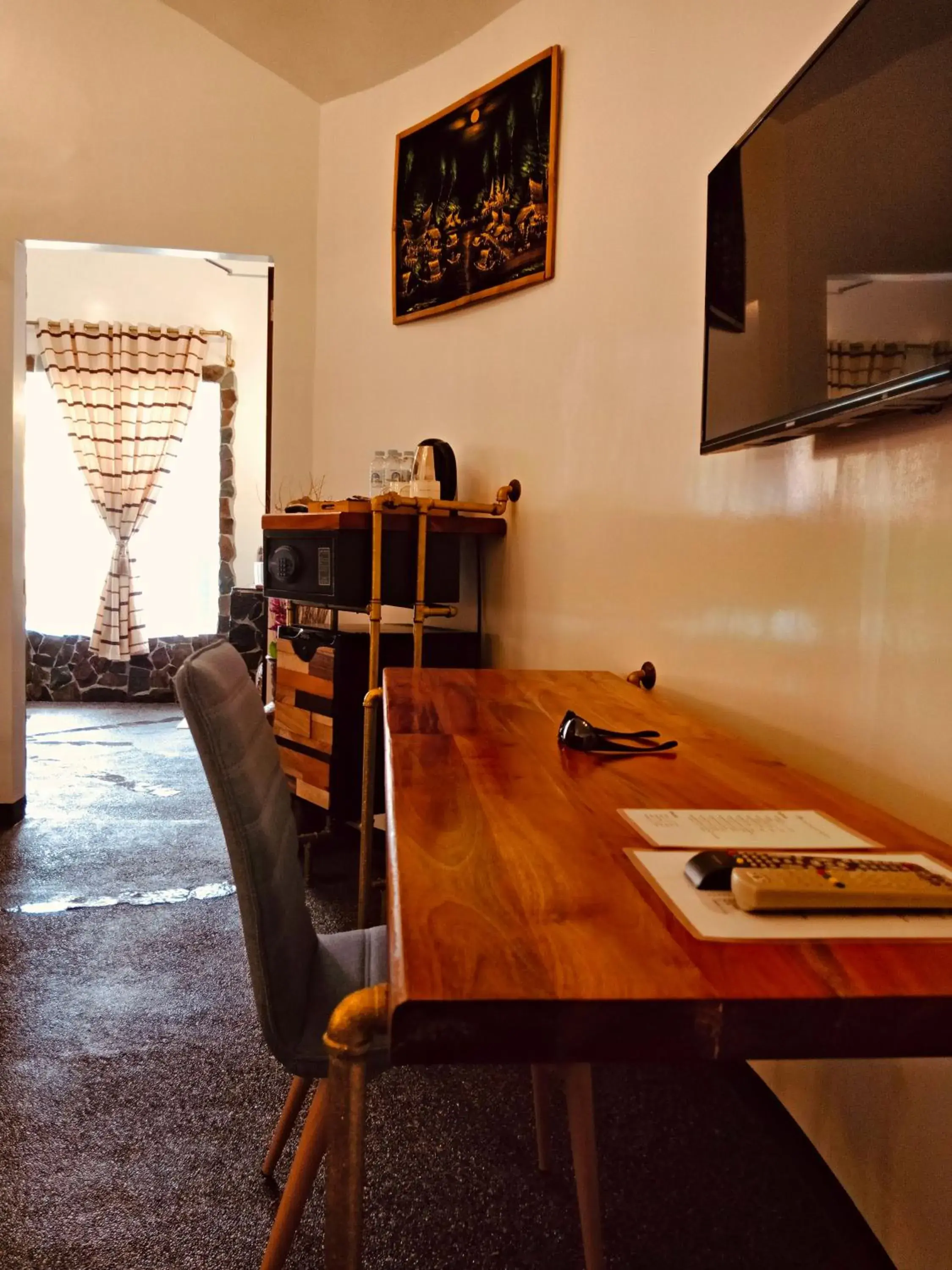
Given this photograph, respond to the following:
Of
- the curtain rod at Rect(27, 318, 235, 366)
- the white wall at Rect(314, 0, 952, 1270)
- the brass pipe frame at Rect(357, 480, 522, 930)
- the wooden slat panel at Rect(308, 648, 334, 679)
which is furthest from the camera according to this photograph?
the curtain rod at Rect(27, 318, 235, 366)

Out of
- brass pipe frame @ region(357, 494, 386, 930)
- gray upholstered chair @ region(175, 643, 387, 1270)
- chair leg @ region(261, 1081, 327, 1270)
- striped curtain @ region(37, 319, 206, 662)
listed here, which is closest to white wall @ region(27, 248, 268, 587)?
striped curtain @ region(37, 319, 206, 662)

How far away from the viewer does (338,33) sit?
3.26m

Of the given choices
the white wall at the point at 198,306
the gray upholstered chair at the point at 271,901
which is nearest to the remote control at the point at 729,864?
the gray upholstered chair at the point at 271,901

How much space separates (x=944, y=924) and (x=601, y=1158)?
1162mm

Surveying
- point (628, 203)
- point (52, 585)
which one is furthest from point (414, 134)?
point (52, 585)

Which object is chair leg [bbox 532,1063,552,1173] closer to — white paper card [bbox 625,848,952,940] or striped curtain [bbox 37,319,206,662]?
white paper card [bbox 625,848,952,940]

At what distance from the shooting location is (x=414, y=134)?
3.29 m

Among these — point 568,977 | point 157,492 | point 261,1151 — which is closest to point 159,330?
point 157,492

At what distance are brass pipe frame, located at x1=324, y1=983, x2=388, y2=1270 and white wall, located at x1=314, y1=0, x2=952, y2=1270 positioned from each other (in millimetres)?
923

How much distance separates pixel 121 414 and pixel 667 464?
4.93m

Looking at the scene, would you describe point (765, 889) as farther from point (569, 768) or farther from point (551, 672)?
point (551, 672)

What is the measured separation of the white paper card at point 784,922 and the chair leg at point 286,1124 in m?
0.88

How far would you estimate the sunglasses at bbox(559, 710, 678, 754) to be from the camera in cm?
135

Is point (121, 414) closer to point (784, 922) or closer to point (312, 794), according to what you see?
point (312, 794)
